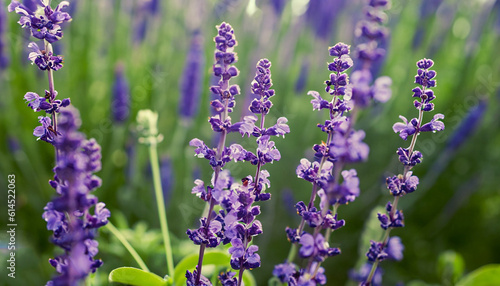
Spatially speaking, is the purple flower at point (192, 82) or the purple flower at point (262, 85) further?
the purple flower at point (192, 82)

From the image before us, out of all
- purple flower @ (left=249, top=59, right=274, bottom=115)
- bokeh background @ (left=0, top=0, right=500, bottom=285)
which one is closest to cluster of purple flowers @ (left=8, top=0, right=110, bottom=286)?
purple flower @ (left=249, top=59, right=274, bottom=115)

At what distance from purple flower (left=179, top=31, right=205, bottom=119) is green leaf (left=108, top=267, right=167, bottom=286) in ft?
3.14

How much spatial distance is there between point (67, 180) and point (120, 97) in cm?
117

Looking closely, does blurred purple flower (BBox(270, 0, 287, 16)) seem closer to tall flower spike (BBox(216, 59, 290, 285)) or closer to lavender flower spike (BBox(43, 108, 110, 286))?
tall flower spike (BBox(216, 59, 290, 285))

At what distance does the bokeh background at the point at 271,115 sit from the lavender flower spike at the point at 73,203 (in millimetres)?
677

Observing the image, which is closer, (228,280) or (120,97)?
(228,280)

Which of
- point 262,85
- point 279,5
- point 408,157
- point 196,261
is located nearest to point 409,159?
point 408,157

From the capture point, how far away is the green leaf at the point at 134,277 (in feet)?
2.23

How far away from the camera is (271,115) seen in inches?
80.8

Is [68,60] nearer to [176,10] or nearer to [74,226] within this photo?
[176,10]

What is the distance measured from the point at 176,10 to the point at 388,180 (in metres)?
2.28

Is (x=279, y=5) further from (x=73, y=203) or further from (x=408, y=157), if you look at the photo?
(x=73, y=203)

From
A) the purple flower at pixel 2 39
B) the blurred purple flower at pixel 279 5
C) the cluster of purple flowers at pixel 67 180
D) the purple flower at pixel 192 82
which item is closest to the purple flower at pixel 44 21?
the cluster of purple flowers at pixel 67 180

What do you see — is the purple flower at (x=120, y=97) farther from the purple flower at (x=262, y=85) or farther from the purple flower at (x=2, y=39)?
the purple flower at (x=262, y=85)
